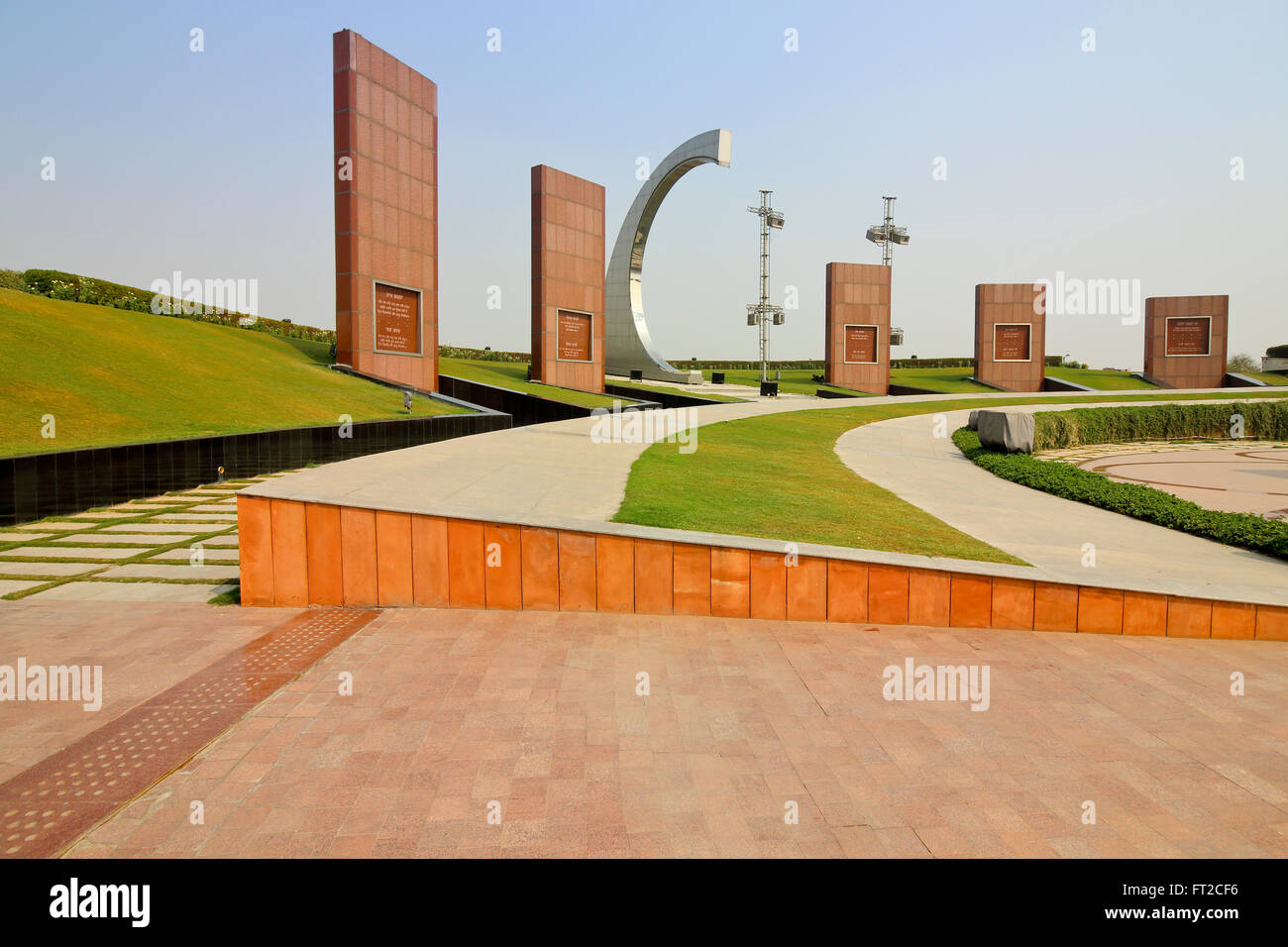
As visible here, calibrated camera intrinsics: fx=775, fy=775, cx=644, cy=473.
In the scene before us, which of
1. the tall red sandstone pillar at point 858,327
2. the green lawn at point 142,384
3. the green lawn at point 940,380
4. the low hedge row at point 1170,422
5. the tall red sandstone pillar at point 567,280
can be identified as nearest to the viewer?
the green lawn at point 142,384

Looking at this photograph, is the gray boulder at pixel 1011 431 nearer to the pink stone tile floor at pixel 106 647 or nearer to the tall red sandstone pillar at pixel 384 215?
the pink stone tile floor at pixel 106 647

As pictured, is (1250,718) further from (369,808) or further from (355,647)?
(355,647)

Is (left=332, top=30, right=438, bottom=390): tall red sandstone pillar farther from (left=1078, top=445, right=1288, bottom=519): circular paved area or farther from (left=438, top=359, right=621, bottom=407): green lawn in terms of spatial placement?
(left=1078, top=445, right=1288, bottom=519): circular paved area

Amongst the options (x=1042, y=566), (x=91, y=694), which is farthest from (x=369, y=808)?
(x=1042, y=566)

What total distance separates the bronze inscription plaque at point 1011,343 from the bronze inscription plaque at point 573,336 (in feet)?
67.4

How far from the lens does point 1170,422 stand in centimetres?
2330

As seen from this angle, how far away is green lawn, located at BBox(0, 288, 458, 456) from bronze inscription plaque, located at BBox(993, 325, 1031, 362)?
29.0m

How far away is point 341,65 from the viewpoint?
67.7 feet

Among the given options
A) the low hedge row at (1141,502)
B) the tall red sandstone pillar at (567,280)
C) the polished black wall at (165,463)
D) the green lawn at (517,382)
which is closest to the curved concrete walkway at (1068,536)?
the low hedge row at (1141,502)

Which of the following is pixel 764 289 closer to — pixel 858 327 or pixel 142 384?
pixel 858 327

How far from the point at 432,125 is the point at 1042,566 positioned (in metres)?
23.0

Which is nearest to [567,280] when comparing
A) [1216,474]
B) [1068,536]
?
[1216,474]

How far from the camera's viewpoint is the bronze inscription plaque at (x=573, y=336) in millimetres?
29500

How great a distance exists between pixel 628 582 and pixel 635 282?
3173 centimetres
